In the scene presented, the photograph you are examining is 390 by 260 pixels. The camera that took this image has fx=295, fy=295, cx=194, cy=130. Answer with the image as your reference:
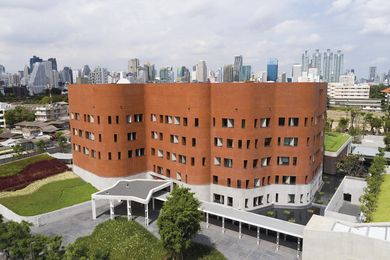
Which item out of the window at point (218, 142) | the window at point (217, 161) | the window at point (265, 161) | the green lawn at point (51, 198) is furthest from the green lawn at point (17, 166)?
the window at point (265, 161)

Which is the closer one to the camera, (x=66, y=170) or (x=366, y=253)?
(x=366, y=253)

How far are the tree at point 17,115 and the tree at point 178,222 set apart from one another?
4220 inches

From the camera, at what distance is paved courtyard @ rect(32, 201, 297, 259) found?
33.1 metres

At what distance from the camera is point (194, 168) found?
A: 4366cm

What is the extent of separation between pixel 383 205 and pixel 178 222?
80.4ft

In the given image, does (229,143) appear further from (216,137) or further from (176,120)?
(176,120)

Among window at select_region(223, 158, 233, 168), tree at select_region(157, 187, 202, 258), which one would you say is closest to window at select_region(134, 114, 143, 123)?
window at select_region(223, 158, 233, 168)

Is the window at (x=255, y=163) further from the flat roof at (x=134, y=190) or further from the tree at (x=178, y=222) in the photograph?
the tree at (x=178, y=222)

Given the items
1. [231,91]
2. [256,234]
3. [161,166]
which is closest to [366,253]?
[256,234]

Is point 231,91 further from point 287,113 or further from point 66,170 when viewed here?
point 66,170

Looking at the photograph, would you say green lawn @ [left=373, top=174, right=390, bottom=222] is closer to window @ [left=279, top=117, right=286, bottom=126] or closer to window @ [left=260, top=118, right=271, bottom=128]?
window @ [left=279, top=117, right=286, bottom=126]

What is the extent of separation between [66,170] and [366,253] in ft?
162

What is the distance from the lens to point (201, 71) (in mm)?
60562

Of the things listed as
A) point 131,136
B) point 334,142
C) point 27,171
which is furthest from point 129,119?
point 334,142
